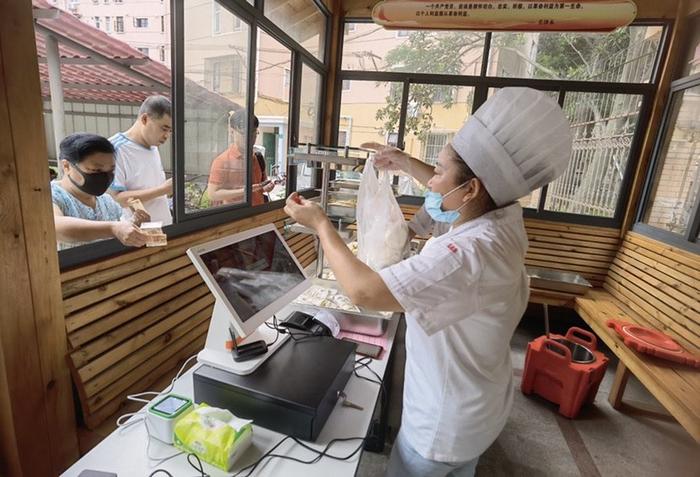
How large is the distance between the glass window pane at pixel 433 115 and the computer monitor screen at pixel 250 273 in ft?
9.00

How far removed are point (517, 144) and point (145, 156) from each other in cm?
155

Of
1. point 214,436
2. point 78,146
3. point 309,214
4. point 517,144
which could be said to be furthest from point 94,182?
point 517,144

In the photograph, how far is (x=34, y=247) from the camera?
3.20 ft

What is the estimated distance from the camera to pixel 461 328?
2.96ft

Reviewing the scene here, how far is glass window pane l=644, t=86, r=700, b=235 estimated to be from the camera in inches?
119

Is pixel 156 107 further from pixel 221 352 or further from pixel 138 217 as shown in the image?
pixel 221 352

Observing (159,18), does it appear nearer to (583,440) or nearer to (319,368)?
(319,368)

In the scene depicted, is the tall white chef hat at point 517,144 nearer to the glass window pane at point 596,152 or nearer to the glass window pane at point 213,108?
the glass window pane at point 213,108

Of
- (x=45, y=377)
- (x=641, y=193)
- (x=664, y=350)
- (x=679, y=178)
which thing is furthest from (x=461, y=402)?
(x=641, y=193)

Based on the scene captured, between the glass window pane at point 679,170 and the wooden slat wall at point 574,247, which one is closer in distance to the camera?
the glass window pane at point 679,170

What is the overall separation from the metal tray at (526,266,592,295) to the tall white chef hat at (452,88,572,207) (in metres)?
2.93

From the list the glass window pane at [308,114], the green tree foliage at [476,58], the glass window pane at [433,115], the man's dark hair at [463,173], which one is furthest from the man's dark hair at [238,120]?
the green tree foliage at [476,58]

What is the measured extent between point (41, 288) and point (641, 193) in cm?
455

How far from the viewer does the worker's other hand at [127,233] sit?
4.20ft
